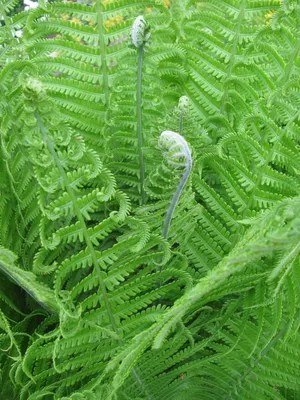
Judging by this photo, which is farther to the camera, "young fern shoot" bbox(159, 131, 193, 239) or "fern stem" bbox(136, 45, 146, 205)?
"fern stem" bbox(136, 45, 146, 205)

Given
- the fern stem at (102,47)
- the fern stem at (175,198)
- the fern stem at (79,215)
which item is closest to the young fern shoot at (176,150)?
the fern stem at (175,198)

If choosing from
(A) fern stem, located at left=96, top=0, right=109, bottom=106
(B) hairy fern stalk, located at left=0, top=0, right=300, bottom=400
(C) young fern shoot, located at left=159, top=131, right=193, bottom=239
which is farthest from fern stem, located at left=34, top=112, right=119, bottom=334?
(A) fern stem, located at left=96, top=0, right=109, bottom=106

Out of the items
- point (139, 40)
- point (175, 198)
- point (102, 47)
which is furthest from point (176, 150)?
point (102, 47)

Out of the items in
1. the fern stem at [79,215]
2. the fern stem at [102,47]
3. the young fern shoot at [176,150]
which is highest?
the fern stem at [102,47]

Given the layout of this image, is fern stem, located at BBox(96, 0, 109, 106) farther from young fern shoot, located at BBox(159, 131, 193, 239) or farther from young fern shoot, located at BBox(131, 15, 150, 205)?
young fern shoot, located at BBox(159, 131, 193, 239)

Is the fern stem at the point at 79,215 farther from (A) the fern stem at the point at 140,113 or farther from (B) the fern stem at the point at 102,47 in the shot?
(B) the fern stem at the point at 102,47

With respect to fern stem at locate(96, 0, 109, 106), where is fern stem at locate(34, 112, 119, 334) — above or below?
below

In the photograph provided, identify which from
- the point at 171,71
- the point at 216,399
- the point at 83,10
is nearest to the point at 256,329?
the point at 216,399

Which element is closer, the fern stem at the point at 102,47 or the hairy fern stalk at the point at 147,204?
the hairy fern stalk at the point at 147,204
